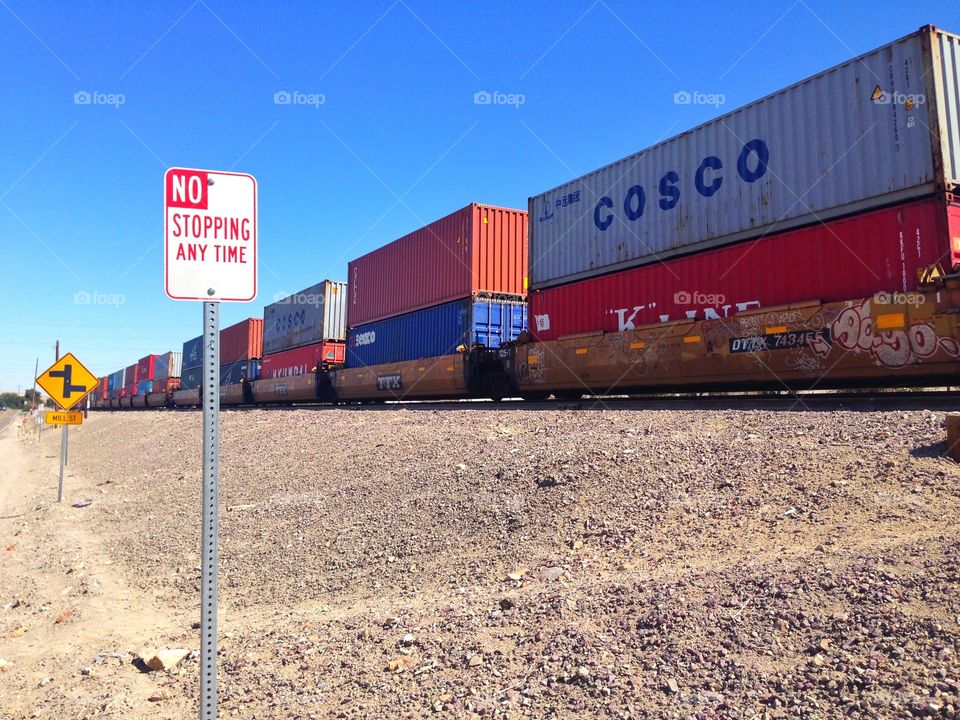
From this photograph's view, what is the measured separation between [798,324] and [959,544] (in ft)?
22.9

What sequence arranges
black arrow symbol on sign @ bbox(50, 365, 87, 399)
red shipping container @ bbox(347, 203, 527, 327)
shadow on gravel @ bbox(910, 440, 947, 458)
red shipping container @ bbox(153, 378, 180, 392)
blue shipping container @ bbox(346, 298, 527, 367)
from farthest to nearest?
red shipping container @ bbox(153, 378, 180, 392), red shipping container @ bbox(347, 203, 527, 327), blue shipping container @ bbox(346, 298, 527, 367), black arrow symbol on sign @ bbox(50, 365, 87, 399), shadow on gravel @ bbox(910, 440, 947, 458)

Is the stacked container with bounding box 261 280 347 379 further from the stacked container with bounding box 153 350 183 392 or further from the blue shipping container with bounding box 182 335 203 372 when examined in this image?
the stacked container with bounding box 153 350 183 392

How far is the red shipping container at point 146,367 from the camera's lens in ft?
184

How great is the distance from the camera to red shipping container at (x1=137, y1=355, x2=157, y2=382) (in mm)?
56000

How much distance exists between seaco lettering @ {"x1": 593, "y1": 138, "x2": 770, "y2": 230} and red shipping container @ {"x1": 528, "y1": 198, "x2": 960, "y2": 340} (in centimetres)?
122

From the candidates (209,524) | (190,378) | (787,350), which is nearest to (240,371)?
(190,378)

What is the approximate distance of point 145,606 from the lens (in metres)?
6.12

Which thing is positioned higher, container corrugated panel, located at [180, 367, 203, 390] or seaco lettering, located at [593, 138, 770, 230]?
seaco lettering, located at [593, 138, 770, 230]

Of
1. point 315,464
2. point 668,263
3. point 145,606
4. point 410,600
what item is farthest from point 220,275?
point 668,263

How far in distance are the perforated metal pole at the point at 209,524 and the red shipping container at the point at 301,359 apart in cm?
2548

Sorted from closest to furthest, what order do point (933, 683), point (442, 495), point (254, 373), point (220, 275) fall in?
point (933, 683) → point (220, 275) → point (442, 495) → point (254, 373)

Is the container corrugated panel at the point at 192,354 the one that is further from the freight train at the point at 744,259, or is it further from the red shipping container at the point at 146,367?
the freight train at the point at 744,259

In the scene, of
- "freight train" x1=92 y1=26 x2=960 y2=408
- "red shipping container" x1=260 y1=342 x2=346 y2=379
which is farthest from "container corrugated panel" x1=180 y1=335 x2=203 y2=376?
"freight train" x1=92 y1=26 x2=960 y2=408

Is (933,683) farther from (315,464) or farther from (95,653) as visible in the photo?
(315,464)
